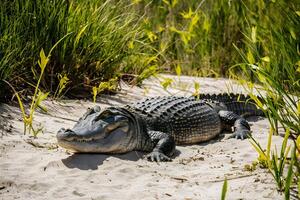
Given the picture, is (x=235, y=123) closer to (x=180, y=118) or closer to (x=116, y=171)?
(x=180, y=118)

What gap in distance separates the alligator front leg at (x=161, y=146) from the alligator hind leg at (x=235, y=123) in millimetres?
765

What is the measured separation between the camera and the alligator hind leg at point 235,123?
524 centimetres

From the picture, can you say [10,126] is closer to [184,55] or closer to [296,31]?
[296,31]

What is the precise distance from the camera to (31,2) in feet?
19.3

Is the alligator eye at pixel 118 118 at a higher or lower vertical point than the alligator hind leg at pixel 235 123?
higher

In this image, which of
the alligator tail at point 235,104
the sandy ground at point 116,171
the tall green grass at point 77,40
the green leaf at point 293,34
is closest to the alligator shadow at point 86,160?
the sandy ground at point 116,171

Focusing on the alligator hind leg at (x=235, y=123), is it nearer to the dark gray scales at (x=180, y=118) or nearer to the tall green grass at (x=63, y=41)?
the dark gray scales at (x=180, y=118)

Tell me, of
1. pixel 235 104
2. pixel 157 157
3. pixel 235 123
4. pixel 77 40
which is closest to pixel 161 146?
pixel 157 157

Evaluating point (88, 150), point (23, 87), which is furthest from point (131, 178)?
point (23, 87)

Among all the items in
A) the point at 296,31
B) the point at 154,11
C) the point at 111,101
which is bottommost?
the point at 111,101

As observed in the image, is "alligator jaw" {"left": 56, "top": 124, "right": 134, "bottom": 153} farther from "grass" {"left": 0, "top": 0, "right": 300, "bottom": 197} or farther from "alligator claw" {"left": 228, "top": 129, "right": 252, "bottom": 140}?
"alligator claw" {"left": 228, "top": 129, "right": 252, "bottom": 140}

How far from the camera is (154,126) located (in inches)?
198

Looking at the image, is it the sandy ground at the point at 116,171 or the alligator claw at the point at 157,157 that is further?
the alligator claw at the point at 157,157

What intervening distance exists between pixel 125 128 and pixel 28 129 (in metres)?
0.82
